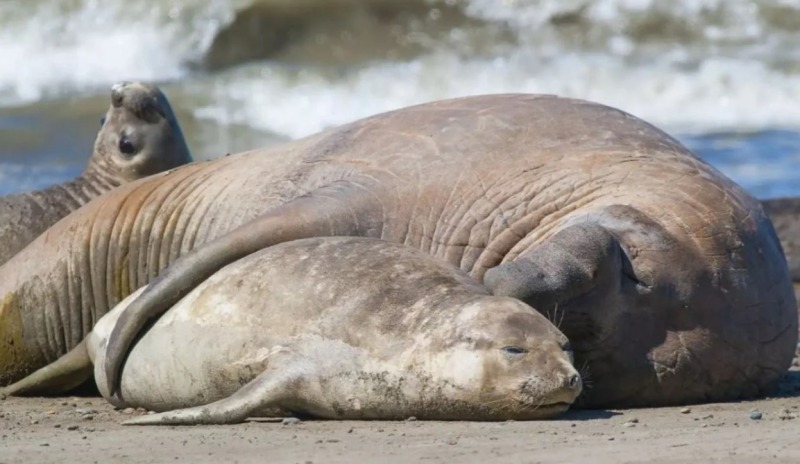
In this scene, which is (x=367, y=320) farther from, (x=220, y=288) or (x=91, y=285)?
(x=91, y=285)

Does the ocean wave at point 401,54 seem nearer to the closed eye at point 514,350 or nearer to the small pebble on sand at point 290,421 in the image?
the small pebble on sand at point 290,421

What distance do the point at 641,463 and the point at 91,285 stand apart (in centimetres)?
→ 380

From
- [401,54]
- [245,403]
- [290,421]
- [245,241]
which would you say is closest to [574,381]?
[290,421]

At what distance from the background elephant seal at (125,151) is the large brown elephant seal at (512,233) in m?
2.10

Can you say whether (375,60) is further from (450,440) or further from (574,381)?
(450,440)

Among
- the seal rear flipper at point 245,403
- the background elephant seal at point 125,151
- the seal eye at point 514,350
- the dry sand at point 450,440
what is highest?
the background elephant seal at point 125,151

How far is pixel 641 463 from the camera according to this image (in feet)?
14.2

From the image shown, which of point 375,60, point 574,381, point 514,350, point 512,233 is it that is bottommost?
point 574,381

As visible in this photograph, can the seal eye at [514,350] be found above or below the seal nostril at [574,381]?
above

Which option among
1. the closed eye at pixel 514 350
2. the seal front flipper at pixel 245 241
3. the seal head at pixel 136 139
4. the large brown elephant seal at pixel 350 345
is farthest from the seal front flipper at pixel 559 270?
the seal head at pixel 136 139

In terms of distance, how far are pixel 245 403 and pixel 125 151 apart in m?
5.03

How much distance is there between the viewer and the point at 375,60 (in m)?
21.6

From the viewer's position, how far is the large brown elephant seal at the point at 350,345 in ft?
17.0

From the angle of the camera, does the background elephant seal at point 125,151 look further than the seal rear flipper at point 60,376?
Yes
